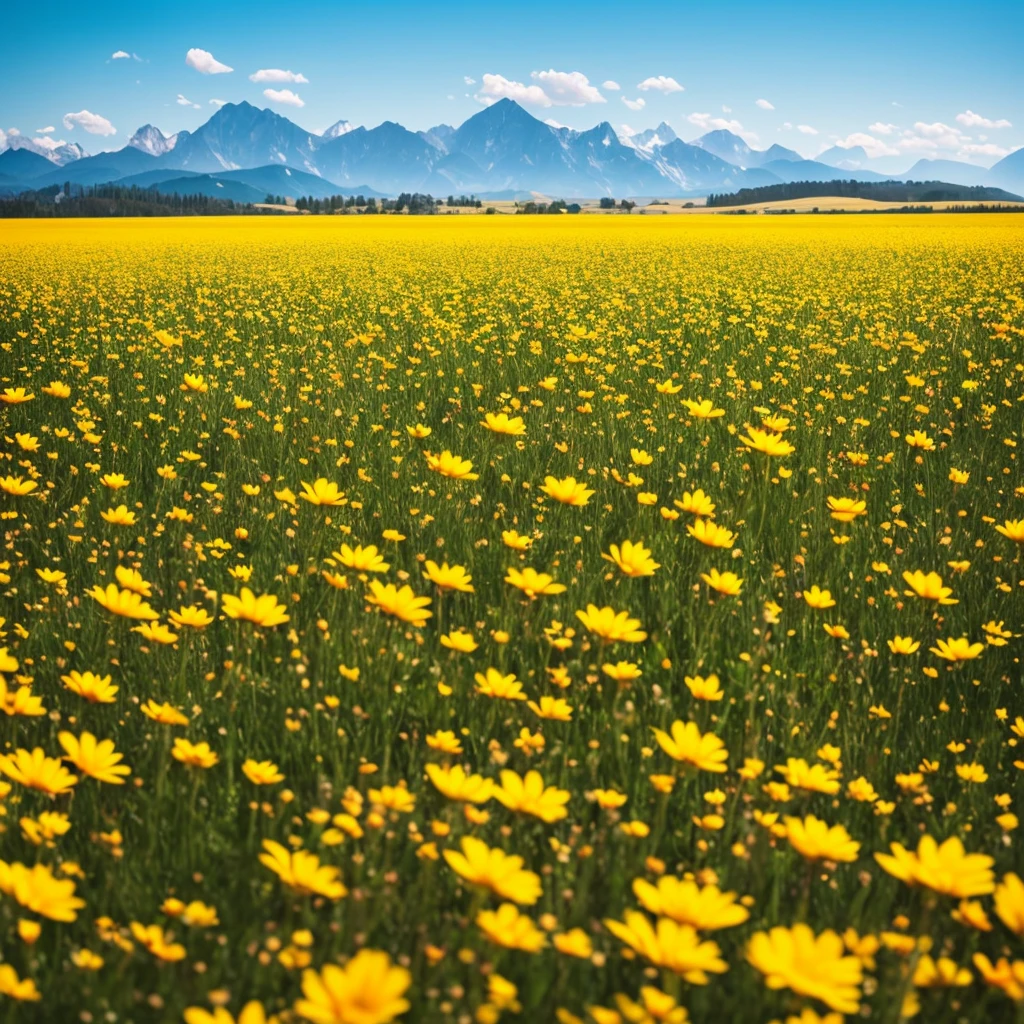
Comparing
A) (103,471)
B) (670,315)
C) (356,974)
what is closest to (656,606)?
(356,974)

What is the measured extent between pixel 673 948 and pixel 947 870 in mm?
413

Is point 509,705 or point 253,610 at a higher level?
point 253,610

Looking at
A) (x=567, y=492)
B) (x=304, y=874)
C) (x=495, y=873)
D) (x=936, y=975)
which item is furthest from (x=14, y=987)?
(x=567, y=492)

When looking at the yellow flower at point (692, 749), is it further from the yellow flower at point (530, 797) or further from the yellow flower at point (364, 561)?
the yellow flower at point (364, 561)

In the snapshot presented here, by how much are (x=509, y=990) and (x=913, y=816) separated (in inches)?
46.8

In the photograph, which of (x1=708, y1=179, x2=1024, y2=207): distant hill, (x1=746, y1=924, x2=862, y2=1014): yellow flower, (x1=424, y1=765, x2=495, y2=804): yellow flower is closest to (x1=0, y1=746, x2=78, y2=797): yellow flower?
(x1=424, y1=765, x2=495, y2=804): yellow flower

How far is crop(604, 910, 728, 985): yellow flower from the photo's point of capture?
3.09 ft

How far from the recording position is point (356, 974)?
2.83ft

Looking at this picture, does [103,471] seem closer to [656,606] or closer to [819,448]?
[656,606]

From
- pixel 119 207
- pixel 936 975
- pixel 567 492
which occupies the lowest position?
pixel 936 975

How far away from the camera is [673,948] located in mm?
989

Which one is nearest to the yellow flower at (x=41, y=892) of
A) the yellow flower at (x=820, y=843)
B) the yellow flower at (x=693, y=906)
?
the yellow flower at (x=693, y=906)

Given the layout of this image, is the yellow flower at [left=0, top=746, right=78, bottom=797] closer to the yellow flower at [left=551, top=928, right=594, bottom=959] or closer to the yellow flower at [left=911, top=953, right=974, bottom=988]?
the yellow flower at [left=551, top=928, right=594, bottom=959]

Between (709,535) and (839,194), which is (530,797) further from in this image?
(839,194)
